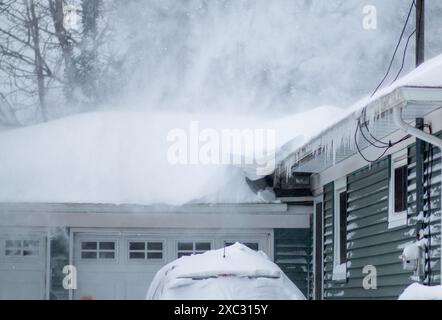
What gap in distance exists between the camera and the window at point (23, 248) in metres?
13.9

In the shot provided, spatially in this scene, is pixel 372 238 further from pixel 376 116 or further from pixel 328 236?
pixel 376 116

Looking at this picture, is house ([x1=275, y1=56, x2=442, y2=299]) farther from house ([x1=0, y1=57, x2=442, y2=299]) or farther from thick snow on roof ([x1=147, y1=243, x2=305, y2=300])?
thick snow on roof ([x1=147, y1=243, x2=305, y2=300])

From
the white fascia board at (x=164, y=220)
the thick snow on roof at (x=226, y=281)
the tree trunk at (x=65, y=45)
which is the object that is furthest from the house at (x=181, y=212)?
the tree trunk at (x=65, y=45)

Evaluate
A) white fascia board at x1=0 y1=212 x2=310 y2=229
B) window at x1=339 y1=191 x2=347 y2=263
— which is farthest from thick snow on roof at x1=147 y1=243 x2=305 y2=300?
white fascia board at x1=0 y1=212 x2=310 y2=229

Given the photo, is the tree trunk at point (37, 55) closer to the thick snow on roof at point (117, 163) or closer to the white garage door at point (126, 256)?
the thick snow on roof at point (117, 163)

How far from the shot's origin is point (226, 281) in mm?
7820

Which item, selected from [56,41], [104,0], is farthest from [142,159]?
[104,0]

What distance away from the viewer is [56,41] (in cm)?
2338

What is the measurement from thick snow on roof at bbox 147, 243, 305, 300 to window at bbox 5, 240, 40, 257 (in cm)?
597

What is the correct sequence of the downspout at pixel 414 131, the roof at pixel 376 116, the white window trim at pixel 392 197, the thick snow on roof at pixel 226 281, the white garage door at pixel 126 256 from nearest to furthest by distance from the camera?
the thick snow on roof at pixel 226 281 < the roof at pixel 376 116 < the downspout at pixel 414 131 < the white window trim at pixel 392 197 < the white garage door at pixel 126 256

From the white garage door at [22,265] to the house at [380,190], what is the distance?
3539 millimetres

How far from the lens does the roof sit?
26.3ft

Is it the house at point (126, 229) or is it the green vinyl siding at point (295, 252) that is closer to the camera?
the house at point (126, 229)
